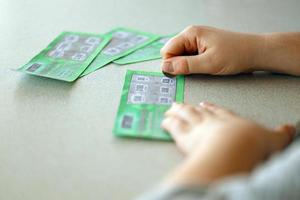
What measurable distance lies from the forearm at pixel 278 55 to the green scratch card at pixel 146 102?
0.16 meters

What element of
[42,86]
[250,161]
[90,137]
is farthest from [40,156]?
[250,161]

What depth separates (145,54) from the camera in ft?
2.88

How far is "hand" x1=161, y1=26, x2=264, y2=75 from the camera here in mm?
772

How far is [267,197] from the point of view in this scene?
396 mm

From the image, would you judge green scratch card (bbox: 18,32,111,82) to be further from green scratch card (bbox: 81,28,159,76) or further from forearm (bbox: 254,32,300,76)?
forearm (bbox: 254,32,300,76)

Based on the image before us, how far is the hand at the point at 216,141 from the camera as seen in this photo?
0.48 metres

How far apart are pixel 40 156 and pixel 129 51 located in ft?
1.18

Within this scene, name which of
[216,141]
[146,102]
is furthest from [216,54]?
[216,141]

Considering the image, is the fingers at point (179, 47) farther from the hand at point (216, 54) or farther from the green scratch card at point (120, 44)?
the green scratch card at point (120, 44)

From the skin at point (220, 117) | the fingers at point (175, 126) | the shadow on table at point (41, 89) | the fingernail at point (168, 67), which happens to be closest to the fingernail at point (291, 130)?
the skin at point (220, 117)

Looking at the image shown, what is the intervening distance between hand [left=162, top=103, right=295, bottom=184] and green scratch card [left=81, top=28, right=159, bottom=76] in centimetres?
Answer: 24

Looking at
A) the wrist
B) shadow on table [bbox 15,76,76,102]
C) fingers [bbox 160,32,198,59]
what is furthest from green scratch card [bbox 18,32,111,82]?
the wrist

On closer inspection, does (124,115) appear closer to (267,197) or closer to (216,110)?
(216,110)

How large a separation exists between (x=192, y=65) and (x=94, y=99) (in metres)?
0.20
